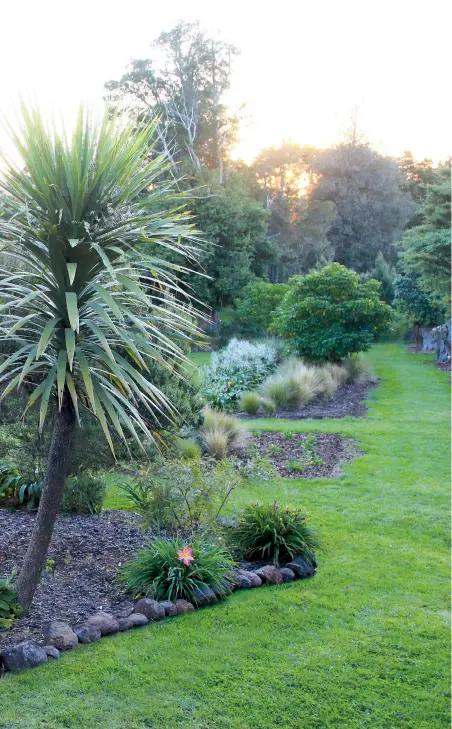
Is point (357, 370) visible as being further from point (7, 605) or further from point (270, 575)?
point (7, 605)

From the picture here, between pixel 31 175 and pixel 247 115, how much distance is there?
3235 centimetres

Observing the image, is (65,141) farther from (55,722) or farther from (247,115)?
(247,115)

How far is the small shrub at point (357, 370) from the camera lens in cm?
1612

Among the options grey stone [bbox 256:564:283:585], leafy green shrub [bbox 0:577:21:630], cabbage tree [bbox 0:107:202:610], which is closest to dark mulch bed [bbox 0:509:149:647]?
leafy green shrub [bbox 0:577:21:630]

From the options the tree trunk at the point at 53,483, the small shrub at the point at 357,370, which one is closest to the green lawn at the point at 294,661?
the tree trunk at the point at 53,483

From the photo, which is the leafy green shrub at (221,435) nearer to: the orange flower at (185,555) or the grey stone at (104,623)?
the orange flower at (185,555)

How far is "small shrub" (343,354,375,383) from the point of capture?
52.9 ft

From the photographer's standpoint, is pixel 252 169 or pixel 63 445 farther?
pixel 252 169

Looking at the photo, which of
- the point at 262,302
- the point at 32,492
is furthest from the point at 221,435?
the point at 262,302

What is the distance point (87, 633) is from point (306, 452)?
17.8 ft

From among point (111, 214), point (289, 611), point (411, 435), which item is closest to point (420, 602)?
point (289, 611)

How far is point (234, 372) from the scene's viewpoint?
1411cm

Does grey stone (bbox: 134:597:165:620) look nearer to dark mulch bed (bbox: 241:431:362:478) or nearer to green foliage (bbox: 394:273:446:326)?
dark mulch bed (bbox: 241:431:362:478)

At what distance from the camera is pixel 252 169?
36500 mm
